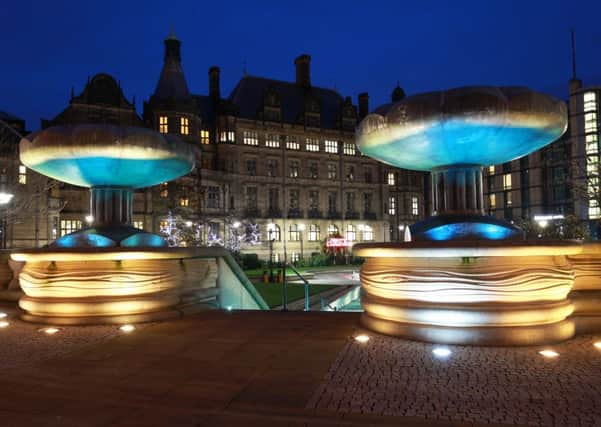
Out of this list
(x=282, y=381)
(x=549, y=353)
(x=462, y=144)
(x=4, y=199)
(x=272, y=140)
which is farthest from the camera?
(x=272, y=140)

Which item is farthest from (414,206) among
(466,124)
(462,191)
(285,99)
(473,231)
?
(466,124)

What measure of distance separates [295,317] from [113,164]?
472 centimetres

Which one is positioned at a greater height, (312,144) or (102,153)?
(312,144)

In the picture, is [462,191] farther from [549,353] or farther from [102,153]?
[102,153]

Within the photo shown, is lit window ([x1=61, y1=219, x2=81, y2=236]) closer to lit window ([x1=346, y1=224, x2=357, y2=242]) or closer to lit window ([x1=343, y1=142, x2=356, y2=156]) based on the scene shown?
lit window ([x1=346, y1=224, x2=357, y2=242])

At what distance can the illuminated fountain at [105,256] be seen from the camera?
9.60m

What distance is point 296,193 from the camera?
188 feet

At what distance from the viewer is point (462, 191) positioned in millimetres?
9516

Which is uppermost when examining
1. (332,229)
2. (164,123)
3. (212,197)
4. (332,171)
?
(164,123)

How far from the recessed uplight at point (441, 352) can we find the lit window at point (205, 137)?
4731cm

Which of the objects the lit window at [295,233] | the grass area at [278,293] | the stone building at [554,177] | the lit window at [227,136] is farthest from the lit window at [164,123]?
the stone building at [554,177]

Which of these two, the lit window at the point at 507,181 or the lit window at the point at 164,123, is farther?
the lit window at the point at 507,181

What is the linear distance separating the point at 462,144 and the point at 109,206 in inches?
298

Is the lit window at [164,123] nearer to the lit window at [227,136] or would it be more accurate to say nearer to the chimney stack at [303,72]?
the lit window at [227,136]
